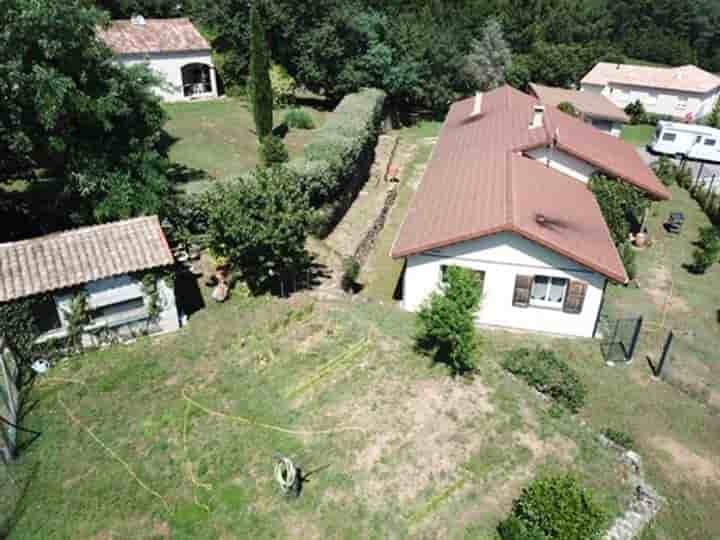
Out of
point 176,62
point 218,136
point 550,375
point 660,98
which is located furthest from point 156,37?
point 660,98

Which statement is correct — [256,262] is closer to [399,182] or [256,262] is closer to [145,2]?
[399,182]

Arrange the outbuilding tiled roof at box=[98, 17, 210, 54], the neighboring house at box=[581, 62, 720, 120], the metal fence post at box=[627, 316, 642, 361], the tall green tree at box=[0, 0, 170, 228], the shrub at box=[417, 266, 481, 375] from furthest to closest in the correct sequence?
the neighboring house at box=[581, 62, 720, 120], the outbuilding tiled roof at box=[98, 17, 210, 54], the metal fence post at box=[627, 316, 642, 361], the tall green tree at box=[0, 0, 170, 228], the shrub at box=[417, 266, 481, 375]

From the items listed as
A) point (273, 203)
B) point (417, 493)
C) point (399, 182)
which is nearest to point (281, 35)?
point (399, 182)

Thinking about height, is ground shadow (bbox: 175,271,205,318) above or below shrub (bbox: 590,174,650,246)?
below

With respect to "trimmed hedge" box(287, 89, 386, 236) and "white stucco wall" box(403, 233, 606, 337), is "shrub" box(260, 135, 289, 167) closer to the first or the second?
"trimmed hedge" box(287, 89, 386, 236)

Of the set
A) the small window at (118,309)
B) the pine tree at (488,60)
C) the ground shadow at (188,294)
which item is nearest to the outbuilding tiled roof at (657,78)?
the pine tree at (488,60)


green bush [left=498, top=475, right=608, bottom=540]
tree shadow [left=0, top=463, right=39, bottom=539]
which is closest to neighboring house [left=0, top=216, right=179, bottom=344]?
tree shadow [left=0, top=463, right=39, bottom=539]

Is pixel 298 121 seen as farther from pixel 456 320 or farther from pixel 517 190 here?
pixel 456 320
